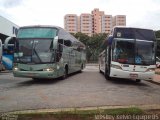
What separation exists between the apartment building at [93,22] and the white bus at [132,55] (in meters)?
98.8

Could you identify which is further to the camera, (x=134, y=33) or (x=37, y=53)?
(x=134, y=33)

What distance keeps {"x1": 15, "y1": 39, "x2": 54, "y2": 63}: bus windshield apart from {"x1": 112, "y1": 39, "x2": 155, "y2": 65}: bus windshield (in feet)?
11.7

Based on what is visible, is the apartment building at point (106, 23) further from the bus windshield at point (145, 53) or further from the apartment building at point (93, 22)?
the bus windshield at point (145, 53)

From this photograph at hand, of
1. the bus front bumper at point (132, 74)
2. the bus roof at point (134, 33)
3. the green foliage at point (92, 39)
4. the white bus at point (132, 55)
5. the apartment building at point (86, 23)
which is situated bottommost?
the bus front bumper at point (132, 74)

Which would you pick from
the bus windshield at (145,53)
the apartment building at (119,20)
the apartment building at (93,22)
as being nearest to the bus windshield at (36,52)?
the bus windshield at (145,53)

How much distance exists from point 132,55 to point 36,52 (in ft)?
17.1

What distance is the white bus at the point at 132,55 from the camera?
16.9 m

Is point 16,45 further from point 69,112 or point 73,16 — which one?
point 73,16

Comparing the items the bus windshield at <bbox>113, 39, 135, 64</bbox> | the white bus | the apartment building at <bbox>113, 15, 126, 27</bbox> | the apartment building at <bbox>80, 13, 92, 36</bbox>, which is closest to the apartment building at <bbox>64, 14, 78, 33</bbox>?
the apartment building at <bbox>80, 13, 92, 36</bbox>

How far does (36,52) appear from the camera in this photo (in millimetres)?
16594

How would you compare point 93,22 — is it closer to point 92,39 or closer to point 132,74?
point 92,39

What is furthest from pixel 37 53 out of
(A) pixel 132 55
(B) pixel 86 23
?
(B) pixel 86 23

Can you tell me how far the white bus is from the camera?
16.9 m

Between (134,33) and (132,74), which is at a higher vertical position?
(134,33)
